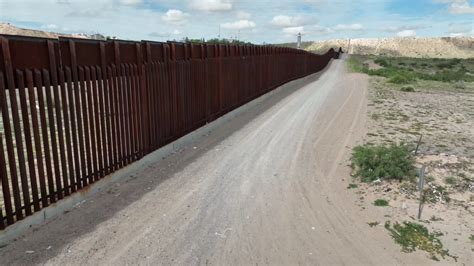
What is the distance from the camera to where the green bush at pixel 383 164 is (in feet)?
22.7

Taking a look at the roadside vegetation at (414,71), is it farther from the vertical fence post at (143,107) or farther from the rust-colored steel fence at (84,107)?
the vertical fence post at (143,107)

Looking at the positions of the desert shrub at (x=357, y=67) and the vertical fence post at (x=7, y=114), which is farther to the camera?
the desert shrub at (x=357, y=67)

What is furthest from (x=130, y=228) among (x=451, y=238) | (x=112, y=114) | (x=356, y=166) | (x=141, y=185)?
(x=356, y=166)

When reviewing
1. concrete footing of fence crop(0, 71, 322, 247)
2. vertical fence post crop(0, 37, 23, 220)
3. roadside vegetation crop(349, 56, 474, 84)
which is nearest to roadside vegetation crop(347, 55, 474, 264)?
concrete footing of fence crop(0, 71, 322, 247)

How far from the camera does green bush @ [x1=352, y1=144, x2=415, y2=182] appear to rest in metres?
6.92

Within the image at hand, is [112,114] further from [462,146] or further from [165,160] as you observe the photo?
[462,146]

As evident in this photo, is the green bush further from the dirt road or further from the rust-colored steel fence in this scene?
the rust-colored steel fence

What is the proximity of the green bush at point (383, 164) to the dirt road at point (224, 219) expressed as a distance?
1.32 ft

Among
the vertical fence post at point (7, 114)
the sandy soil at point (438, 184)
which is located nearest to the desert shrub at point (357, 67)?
the sandy soil at point (438, 184)

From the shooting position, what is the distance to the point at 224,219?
543 cm

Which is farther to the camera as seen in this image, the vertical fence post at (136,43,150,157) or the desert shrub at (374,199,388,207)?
the vertical fence post at (136,43,150,157)

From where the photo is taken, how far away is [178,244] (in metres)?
4.69

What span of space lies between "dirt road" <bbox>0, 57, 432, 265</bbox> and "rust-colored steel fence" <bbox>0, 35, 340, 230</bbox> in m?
0.53

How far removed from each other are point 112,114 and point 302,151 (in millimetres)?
4712
